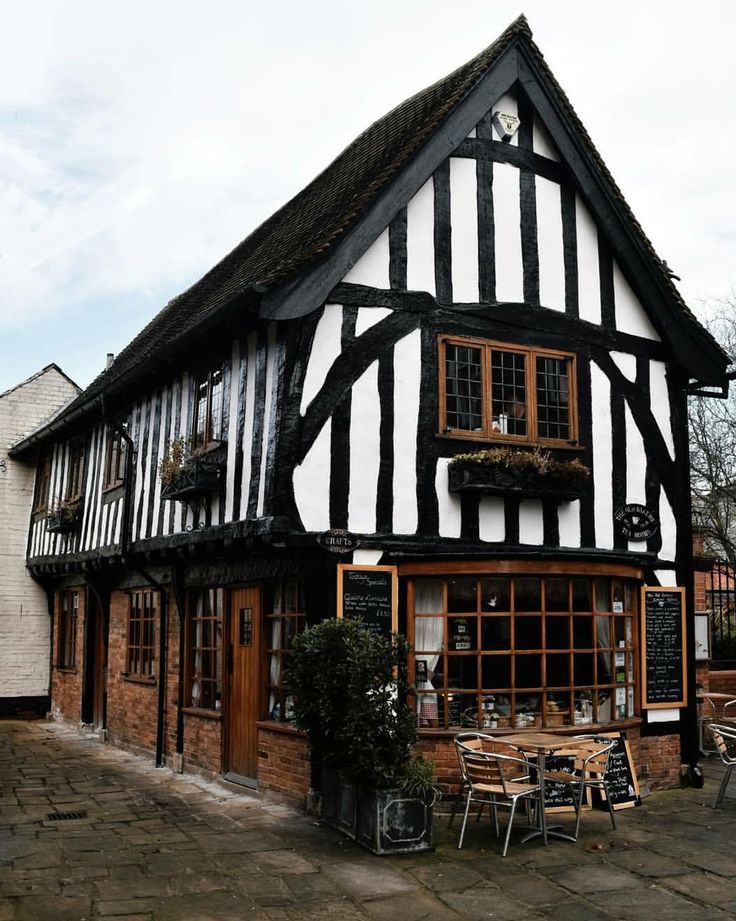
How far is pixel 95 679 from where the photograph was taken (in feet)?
55.4

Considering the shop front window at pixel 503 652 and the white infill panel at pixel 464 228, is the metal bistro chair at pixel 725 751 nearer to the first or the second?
the shop front window at pixel 503 652

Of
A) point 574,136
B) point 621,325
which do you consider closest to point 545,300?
point 621,325

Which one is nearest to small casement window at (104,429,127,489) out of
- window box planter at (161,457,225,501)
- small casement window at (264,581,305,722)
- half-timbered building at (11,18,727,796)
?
half-timbered building at (11,18,727,796)

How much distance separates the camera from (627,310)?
439 inches

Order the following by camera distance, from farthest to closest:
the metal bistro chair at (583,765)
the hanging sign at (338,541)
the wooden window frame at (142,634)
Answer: the wooden window frame at (142,634) → the hanging sign at (338,541) → the metal bistro chair at (583,765)

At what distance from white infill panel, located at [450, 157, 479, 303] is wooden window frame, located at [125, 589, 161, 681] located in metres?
5.98

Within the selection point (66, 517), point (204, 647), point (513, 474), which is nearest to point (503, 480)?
point (513, 474)

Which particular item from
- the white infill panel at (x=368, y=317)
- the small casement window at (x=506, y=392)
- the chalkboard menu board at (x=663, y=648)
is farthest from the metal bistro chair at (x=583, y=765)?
the white infill panel at (x=368, y=317)

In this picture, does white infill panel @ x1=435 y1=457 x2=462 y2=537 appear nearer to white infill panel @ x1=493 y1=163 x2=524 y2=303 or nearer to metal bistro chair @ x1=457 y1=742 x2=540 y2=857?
white infill panel @ x1=493 y1=163 x2=524 y2=303

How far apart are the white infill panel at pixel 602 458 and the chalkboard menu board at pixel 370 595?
2503mm

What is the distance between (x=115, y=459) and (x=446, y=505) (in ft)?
22.3

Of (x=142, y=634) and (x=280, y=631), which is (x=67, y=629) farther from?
(x=280, y=631)

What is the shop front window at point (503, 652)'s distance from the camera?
9523mm

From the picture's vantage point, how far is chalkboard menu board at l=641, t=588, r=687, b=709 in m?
10.6
